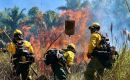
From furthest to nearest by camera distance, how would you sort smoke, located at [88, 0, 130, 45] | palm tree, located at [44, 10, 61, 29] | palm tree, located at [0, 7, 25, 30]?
1. smoke, located at [88, 0, 130, 45]
2. palm tree, located at [44, 10, 61, 29]
3. palm tree, located at [0, 7, 25, 30]

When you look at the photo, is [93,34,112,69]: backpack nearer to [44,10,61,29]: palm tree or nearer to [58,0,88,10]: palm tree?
[44,10,61,29]: palm tree

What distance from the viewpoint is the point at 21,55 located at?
968 centimetres

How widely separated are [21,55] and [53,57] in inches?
31.3

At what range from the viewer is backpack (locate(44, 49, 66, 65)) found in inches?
→ 364

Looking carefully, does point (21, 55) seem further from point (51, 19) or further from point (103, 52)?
point (51, 19)

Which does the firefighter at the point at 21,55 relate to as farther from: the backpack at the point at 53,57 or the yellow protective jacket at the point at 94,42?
the yellow protective jacket at the point at 94,42

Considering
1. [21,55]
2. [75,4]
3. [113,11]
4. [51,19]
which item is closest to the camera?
[21,55]

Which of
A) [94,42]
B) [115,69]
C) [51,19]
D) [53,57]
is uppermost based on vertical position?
[51,19]

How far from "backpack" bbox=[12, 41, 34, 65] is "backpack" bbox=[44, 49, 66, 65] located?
61 cm

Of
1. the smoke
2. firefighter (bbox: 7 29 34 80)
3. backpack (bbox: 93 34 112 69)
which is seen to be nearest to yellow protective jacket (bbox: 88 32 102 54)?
backpack (bbox: 93 34 112 69)

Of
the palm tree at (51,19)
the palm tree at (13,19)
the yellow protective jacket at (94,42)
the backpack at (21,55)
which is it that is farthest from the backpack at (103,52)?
the palm tree at (51,19)

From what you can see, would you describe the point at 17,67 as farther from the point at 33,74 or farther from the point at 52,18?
the point at 52,18

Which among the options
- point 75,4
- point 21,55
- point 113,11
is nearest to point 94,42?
point 21,55

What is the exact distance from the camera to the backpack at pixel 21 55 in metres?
9.67
